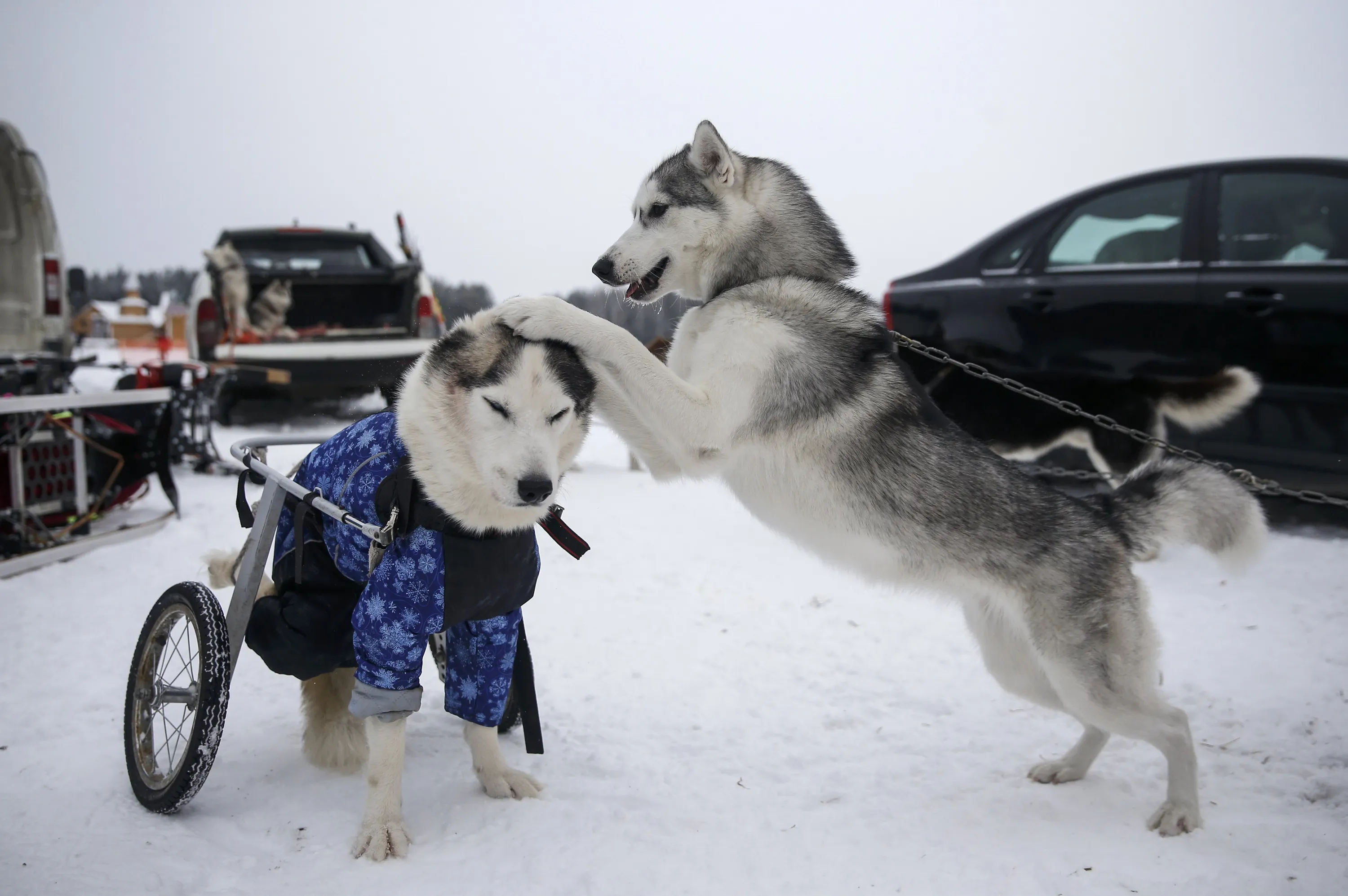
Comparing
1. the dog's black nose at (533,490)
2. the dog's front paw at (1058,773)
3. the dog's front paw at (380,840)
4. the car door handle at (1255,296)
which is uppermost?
the car door handle at (1255,296)

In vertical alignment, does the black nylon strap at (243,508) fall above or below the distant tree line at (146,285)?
below

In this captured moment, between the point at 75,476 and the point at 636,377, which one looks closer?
the point at 636,377

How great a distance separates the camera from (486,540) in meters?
2.01

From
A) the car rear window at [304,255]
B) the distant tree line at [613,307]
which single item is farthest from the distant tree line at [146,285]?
the distant tree line at [613,307]

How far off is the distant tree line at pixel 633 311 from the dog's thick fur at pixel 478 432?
0.95 ft

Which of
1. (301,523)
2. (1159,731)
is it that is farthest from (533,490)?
(1159,731)

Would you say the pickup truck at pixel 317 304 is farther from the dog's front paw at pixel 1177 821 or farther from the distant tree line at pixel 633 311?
the dog's front paw at pixel 1177 821

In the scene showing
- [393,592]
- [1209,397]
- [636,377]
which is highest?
[636,377]

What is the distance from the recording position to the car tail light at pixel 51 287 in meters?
5.17

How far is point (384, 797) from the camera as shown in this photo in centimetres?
196

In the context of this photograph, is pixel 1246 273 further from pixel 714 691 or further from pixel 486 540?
pixel 486 540

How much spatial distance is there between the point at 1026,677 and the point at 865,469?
0.84 metres

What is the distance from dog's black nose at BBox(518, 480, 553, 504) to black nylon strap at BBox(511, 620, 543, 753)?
22.7 inches

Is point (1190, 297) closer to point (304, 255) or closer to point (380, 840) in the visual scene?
point (380, 840)
